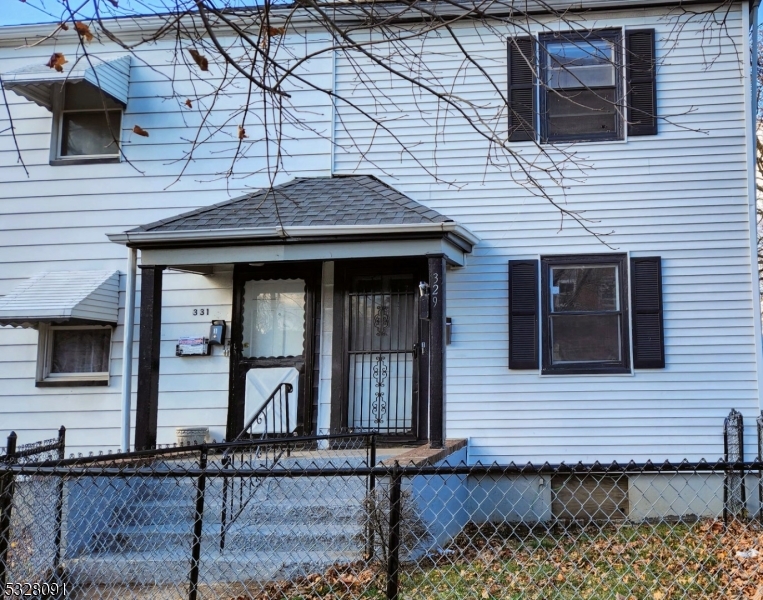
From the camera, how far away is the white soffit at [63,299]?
30.4 ft

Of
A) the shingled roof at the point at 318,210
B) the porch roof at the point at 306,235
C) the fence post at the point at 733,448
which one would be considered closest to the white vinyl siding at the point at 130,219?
the shingled roof at the point at 318,210

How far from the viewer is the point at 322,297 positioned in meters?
9.87

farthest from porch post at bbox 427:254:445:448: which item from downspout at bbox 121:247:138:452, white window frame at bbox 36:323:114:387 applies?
white window frame at bbox 36:323:114:387

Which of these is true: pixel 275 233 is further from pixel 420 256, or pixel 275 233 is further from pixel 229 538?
pixel 229 538

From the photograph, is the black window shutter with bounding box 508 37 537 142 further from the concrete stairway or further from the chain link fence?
the concrete stairway

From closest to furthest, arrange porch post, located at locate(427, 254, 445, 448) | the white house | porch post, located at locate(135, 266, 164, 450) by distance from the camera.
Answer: porch post, located at locate(427, 254, 445, 448) < porch post, located at locate(135, 266, 164, 450) < the white house

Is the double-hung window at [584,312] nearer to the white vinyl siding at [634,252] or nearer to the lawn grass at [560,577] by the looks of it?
the white vinyl siding at [634,252]

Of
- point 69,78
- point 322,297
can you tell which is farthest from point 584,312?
point 69,78

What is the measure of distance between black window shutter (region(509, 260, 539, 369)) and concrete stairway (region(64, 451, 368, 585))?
303 centimetres

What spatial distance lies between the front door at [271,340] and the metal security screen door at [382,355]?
55 centimetres

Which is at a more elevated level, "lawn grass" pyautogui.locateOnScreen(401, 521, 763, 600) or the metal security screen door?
the metal security screen door

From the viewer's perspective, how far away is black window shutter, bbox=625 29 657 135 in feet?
30.8

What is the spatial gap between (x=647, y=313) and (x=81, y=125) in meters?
7.51

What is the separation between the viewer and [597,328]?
367 inches
